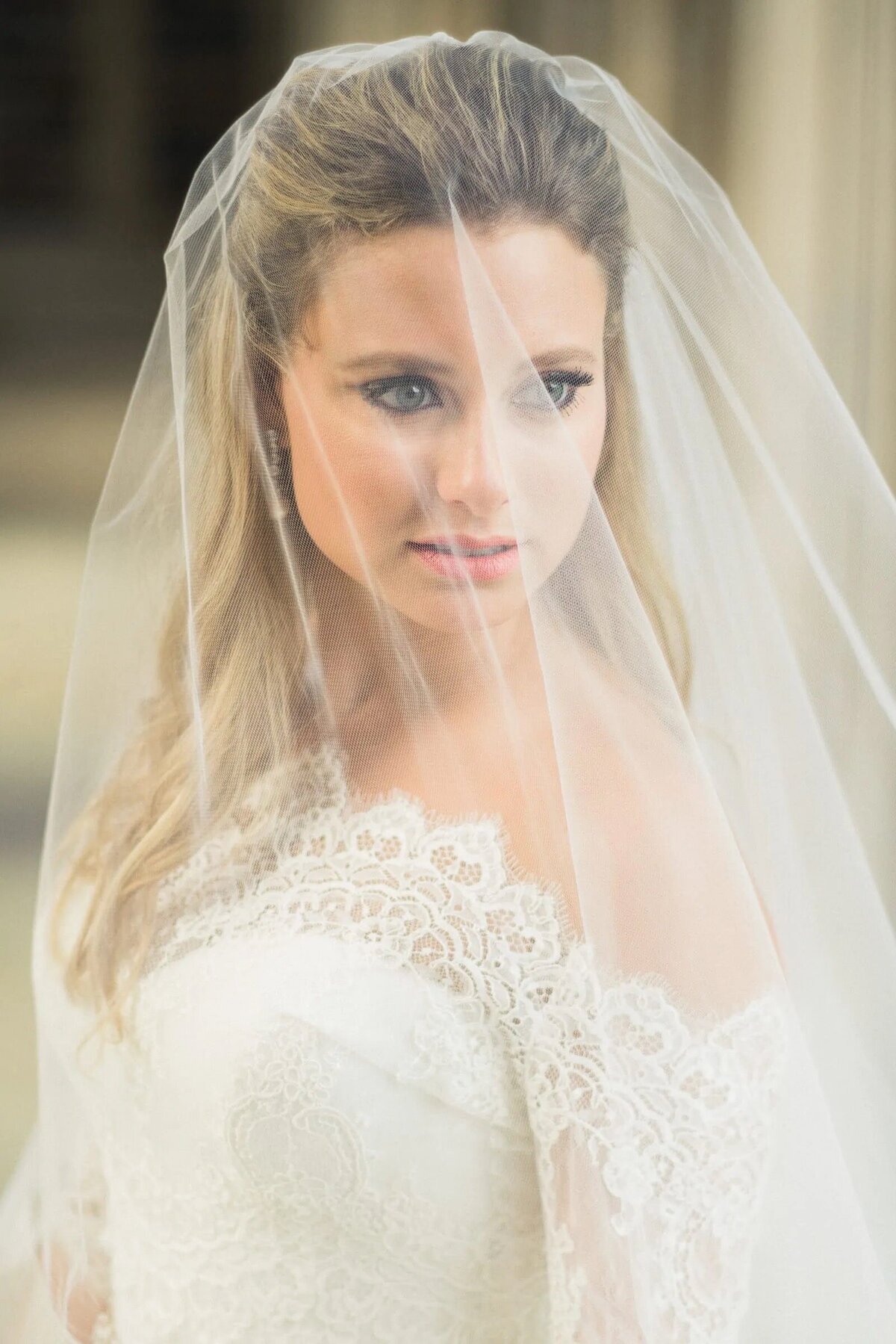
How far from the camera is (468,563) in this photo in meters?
0.54

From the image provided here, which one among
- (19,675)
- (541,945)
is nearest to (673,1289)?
(541,945)

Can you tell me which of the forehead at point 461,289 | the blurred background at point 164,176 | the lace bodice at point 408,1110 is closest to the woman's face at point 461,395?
the forehead at point 461,289

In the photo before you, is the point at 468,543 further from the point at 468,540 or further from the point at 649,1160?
the point at 649,1160

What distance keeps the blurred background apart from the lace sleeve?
45 centimetres

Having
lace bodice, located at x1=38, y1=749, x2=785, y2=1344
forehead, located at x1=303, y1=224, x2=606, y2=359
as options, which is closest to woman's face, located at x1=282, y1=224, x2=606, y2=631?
forehead, located at x1=303, y1=224, x2=606, y2=359

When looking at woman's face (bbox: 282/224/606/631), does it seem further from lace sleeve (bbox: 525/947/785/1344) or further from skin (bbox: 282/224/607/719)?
lace sleeve (bbox: 525/947/785/1344)

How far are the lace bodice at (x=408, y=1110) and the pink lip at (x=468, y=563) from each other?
0.12m

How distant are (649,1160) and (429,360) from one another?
0.37 meters

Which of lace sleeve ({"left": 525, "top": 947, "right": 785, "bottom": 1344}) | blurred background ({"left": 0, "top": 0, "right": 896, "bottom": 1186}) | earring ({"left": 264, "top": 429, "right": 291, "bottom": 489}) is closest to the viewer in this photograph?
lace sleeve ({"left": 525, "top": 947, "right": 785, "bottom": 1344})

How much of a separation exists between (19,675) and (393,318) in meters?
0.58

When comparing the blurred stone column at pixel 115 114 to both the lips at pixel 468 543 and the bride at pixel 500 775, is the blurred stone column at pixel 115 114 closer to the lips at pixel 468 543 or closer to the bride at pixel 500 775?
the bride at pixel 500 775

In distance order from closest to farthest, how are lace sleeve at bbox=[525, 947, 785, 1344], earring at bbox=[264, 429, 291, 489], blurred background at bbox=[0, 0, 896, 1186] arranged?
lace sleeve at bbox=[525, 947, 785, 1344], earring at bbox=[264, 429, 291, 489], blurred background at bbox=[0, 0, 896, 1186]

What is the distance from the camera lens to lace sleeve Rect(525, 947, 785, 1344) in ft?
1.51

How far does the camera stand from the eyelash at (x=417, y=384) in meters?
0.51
